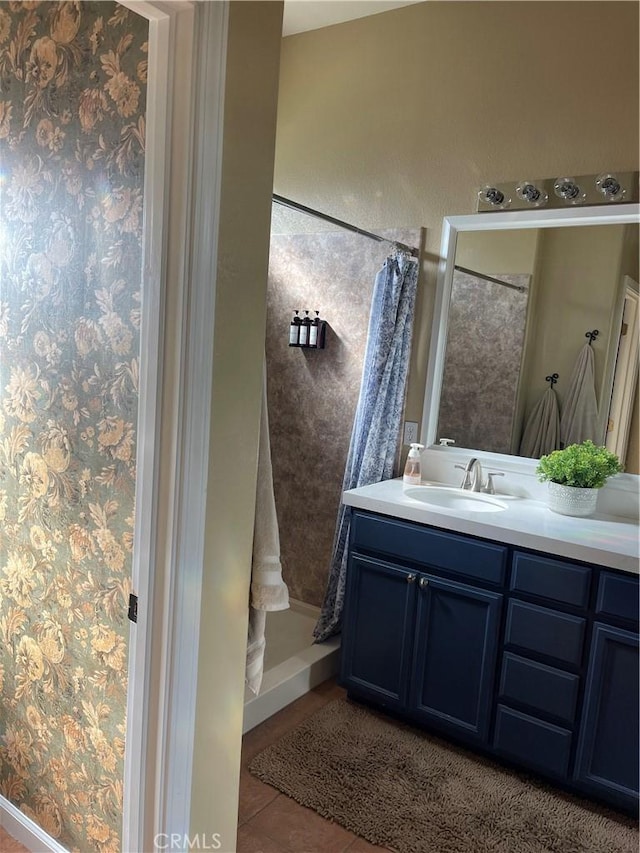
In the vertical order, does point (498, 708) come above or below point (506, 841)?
above

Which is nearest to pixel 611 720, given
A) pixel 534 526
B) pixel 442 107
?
pixel 534 526

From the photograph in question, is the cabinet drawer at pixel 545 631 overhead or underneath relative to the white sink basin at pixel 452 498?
underneath

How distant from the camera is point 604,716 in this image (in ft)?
6.53

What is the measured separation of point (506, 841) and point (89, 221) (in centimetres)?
209

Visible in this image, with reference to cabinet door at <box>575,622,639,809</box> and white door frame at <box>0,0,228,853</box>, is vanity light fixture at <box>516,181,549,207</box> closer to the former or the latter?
cabinet door at <box>575,622,639,809</box>

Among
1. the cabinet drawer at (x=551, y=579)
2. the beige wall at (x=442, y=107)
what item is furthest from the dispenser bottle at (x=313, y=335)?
the cabinet drawer at (x=551, y=579)

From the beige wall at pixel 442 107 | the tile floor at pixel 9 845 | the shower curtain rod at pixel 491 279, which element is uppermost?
the beige wall at pixel 442 107

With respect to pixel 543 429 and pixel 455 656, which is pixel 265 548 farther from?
pixel 543 429

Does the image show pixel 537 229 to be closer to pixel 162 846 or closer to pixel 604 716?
pixel 604 716

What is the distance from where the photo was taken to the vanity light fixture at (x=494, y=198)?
2.54 m

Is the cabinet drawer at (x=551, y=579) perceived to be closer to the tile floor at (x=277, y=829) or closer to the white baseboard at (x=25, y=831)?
the tile floor at (x=277, y=829)

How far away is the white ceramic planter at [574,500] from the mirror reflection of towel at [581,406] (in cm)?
24

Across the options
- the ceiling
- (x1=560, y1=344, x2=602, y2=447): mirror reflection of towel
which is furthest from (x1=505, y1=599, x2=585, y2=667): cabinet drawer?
the ceiling

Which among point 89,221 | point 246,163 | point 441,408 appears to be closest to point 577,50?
point 441,408
